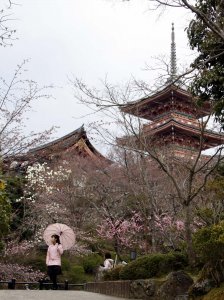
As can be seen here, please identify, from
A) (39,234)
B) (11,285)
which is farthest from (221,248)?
(39,234)

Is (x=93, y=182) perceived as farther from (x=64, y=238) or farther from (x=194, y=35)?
(x=194, y=35)

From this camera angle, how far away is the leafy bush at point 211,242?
6889 mm

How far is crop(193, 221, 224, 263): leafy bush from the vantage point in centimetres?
689

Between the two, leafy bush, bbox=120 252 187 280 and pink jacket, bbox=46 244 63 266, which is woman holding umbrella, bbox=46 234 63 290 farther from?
leafy bush, bbox=120 252 187 280

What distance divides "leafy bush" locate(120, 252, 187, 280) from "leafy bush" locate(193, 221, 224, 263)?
11.1 ft

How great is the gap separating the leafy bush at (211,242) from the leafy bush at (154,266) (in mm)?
3374

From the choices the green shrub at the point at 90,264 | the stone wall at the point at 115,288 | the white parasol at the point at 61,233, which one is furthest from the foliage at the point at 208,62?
the green shrub at the point at 90,264

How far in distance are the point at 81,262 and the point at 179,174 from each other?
24.1ft

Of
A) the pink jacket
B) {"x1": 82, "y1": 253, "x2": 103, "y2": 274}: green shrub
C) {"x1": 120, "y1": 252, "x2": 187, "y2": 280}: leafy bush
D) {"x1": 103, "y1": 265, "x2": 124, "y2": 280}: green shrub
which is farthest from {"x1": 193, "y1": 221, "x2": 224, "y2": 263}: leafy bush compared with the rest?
{"x1": 82, "y1": 253, "x2": 103, "y2": 274}: green shrub

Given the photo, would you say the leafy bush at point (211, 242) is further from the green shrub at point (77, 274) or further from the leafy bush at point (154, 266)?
the green shrub at point (77, 274)

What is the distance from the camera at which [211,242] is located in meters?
6.95

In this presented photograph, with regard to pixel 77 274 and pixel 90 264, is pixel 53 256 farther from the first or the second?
pixel 90 264

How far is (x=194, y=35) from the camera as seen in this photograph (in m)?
11.1

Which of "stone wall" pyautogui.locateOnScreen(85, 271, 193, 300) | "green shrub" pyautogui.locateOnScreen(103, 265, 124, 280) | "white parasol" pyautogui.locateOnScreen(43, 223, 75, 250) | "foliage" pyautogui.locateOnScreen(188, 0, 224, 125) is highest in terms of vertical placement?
"foliage" pyautogui.locateOnScreen(188, 0, 224, 125)
